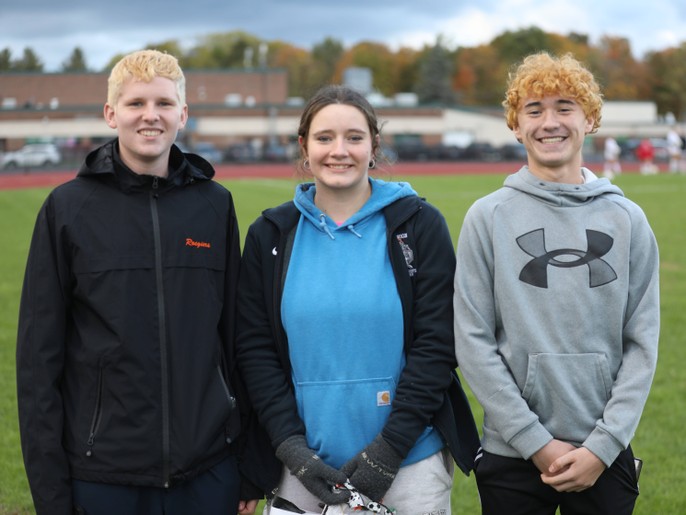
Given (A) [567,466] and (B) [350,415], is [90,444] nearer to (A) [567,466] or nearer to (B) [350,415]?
(B) [350,415]

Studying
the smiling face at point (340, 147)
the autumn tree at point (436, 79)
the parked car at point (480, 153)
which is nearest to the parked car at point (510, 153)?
the parked car at point (480, 153)

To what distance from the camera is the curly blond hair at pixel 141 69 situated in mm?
2816

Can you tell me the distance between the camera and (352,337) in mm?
2756

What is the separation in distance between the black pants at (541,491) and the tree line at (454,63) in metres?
78.4

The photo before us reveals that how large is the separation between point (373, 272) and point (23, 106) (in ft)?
206

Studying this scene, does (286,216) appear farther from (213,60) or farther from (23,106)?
(213,60)

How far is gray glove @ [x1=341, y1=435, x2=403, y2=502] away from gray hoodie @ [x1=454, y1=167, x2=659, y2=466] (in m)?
0.33

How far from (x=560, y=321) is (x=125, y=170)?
144 cm

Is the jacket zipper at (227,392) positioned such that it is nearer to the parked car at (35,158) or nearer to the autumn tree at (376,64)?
the parked car at (35,158)

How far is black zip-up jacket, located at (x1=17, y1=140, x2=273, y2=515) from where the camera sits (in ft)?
8.80

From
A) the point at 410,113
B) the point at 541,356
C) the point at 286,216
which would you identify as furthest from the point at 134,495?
the point at 410,113

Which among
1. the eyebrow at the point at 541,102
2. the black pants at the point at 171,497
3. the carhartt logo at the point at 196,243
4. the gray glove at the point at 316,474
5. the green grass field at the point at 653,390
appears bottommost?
the green grass field at the point at 653,390

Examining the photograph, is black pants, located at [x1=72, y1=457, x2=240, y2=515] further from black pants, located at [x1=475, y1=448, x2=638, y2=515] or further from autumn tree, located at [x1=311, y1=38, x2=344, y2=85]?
autumn tree, located at [x1=311, y1=38, x2=344, y2=85]

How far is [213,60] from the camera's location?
326 feet
